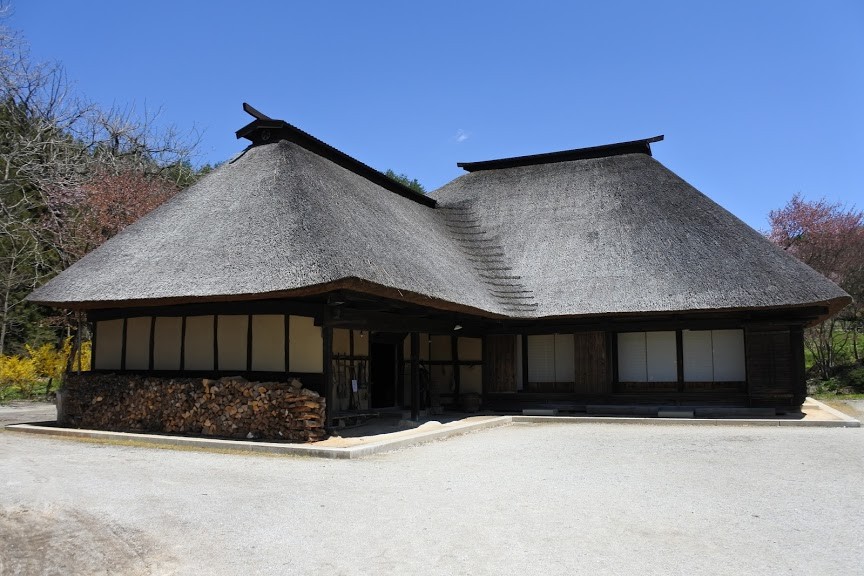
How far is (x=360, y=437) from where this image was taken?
37.6 ft

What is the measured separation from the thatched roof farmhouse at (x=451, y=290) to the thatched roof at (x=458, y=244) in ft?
0.17

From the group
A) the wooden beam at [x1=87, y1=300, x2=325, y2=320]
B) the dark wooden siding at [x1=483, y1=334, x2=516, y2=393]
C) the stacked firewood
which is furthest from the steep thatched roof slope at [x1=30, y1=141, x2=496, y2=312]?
the dark wooden siding at [x1=483, y1=334, x2=516, y2=393]

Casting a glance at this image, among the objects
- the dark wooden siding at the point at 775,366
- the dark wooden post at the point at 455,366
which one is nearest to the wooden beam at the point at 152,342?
the dark wooden post at the point at 455,366

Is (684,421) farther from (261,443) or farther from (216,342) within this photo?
(216,342)

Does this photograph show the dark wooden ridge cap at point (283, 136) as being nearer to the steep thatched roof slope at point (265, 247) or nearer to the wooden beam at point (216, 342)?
the steep thatched roof slope at point (265, 247)

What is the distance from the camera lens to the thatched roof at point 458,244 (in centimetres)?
1128

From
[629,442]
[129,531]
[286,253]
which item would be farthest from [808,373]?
[129,531]

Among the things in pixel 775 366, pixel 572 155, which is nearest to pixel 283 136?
pixel 572 155

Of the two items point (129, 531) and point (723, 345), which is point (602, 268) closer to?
A: point (723, 345)

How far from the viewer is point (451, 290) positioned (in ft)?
43.9

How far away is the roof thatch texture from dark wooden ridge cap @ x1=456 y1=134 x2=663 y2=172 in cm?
30

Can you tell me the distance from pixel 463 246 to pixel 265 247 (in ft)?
27.5

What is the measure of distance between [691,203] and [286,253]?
37.8ft

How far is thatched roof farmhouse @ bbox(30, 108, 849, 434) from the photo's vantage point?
37.9 feet
